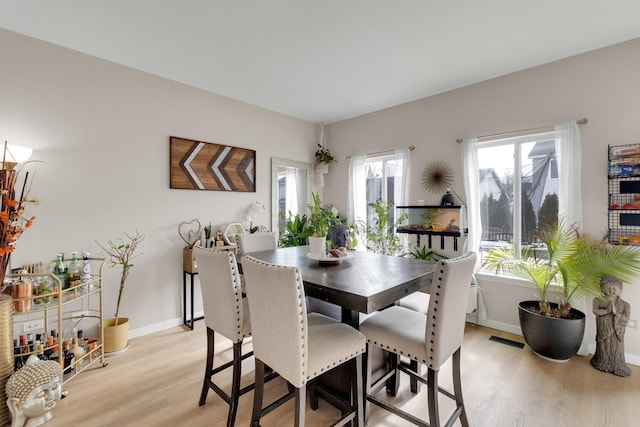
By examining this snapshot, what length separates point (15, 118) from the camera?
2.34 meters

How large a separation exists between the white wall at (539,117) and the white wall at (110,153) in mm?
2472

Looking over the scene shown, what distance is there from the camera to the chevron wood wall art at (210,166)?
10.6 ft

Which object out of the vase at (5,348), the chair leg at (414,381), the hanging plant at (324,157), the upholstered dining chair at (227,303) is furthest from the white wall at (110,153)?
the chair leg at (414,381)

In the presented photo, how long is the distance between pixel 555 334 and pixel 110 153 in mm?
4348

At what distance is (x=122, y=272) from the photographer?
285 cm

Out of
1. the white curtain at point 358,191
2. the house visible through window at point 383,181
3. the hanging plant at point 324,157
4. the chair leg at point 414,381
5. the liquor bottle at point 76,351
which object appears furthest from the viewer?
the hanging plant at point 324,157

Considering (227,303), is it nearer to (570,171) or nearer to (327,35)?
(327,35)

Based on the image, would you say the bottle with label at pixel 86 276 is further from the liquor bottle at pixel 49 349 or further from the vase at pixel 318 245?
the vase at pixel 318 245

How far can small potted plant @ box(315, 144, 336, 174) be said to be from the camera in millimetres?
4660

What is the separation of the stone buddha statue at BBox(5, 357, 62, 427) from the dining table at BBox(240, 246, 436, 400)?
1511 millimetres

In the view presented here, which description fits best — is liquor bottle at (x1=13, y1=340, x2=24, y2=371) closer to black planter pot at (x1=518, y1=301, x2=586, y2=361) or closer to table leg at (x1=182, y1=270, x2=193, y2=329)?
table leg at (x1=182, y1=270, x2=193, y2=329)

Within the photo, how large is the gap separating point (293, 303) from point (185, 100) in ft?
9.84

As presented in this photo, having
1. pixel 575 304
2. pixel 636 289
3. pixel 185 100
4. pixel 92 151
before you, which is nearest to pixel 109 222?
pixel 92 151

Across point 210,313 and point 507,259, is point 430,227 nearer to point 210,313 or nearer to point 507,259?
point 507,259
